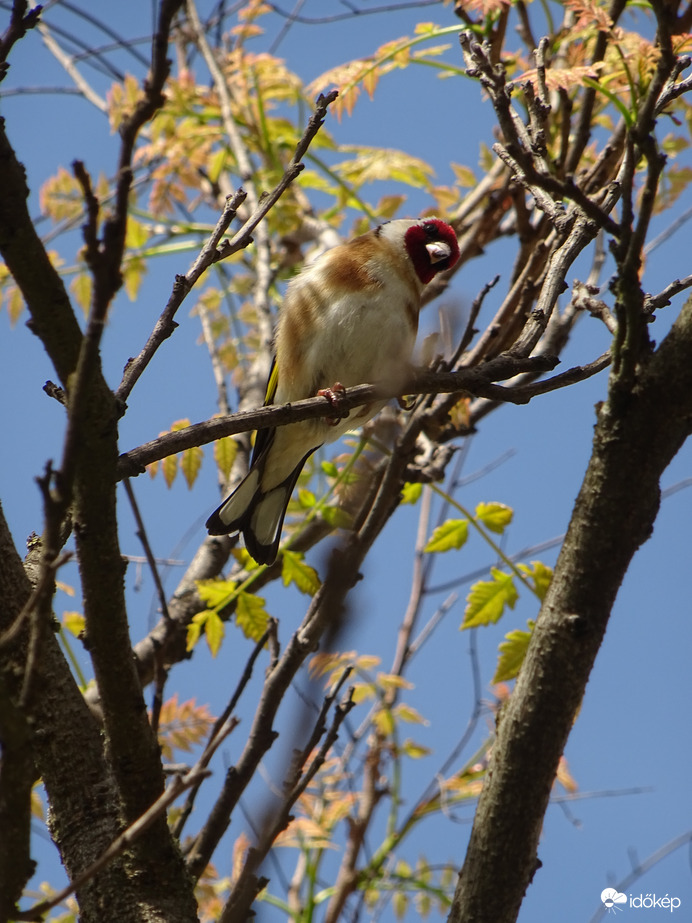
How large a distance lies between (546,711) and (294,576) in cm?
109

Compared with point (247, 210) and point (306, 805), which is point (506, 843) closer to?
point (306, 805)

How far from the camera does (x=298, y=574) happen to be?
116 inches

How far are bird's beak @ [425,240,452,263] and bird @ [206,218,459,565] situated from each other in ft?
0.58

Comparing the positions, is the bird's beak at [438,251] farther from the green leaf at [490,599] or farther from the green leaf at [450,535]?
the green leaf at [490,599]

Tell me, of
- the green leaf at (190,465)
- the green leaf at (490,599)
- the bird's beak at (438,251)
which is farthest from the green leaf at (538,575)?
the bird's beak at (438,251)

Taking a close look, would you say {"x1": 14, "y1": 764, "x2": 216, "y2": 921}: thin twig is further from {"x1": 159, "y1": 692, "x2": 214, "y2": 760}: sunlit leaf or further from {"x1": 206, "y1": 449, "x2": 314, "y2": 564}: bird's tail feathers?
{"x1": 159, "y1": 692, "x2": 214, "y2": 760}: sunlit leaf

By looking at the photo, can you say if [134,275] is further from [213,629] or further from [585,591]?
[585,591]

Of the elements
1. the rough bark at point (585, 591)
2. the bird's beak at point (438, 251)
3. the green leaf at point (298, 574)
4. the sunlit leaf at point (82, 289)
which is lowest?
the rough bark at point (585, 591)

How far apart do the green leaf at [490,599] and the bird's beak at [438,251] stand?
1445 mm

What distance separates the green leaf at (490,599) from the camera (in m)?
2.79

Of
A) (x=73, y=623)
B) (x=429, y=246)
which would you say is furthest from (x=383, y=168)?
(x=73, y=623)

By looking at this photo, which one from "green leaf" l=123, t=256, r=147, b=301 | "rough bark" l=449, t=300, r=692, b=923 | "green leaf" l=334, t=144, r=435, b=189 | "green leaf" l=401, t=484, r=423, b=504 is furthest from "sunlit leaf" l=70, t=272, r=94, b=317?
"rough bark" l=449, t=300, r=692, b=923

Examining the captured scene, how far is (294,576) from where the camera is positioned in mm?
2941

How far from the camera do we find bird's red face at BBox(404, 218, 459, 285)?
3.71 metres
